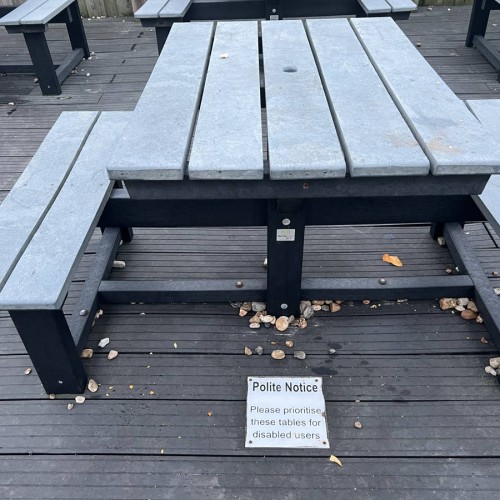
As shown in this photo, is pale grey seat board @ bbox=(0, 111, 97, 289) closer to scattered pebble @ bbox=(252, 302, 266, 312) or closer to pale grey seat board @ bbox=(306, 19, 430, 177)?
scattered pebble @ bbox=(252, 302, 266, 312)

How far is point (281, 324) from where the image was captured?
206 centimetres

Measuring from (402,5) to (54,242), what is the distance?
3.26 meters

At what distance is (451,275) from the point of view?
228 cm

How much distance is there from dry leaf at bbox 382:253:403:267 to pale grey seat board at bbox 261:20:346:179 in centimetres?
98

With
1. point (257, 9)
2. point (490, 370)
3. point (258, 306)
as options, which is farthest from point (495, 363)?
point (257, 9)

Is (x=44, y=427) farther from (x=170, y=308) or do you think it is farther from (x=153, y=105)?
(x=153, y=105)

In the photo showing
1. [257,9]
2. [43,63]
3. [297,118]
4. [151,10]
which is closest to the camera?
[297,118]

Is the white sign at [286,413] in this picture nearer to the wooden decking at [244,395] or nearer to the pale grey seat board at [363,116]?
the wooden decking at [244,395]

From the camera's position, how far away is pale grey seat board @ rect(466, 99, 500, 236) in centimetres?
173

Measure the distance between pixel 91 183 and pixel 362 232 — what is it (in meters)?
1.38

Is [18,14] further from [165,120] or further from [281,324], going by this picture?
[281,324]

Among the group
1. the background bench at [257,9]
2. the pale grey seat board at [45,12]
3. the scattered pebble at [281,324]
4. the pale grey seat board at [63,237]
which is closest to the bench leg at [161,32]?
the background bench at [257,9]

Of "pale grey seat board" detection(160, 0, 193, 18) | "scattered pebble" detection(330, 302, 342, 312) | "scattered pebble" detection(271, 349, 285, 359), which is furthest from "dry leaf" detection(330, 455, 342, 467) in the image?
"pale grey seat board" detection(160, 0, 193, 18)

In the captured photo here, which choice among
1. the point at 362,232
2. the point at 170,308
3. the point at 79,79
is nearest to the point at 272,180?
the point at 170,308
